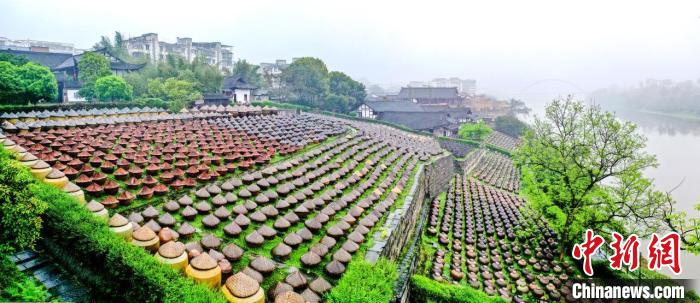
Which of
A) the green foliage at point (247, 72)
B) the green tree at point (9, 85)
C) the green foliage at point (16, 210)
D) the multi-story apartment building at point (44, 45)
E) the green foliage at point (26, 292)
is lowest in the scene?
the green foliage at point (26, 292)

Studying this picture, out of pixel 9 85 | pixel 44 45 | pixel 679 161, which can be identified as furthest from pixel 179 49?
pixel 679 161

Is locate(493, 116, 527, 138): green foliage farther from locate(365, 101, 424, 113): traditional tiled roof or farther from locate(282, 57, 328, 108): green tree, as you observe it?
locate(282, 57, 328, 108): green tree

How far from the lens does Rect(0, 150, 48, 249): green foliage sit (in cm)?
640

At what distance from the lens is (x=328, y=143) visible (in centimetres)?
2502

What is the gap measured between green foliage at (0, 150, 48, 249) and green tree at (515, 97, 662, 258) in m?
19.1

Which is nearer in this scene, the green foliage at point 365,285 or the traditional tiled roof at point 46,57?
the green foliage at point 365,285

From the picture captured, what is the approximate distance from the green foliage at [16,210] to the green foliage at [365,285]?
576 centimetres

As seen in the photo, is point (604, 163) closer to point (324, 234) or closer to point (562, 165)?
point (562, 165)

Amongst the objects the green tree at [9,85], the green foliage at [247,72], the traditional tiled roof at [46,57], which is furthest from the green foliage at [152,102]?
the green foliage at [247,72]

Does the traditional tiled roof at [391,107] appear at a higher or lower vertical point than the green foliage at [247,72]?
lower

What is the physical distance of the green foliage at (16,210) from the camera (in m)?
6.40

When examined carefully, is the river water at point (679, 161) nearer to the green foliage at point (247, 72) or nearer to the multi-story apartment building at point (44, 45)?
the green foliage at point (247, 72)

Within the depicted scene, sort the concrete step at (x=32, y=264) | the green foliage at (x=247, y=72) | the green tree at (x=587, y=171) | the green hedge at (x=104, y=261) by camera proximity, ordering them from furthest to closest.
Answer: the green foliage at (x=247, y=72), the green tree at (x=587, y=171), the concrete step at (x=32, y=264), the green hedge at (x=104, y=261)

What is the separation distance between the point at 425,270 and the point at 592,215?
8.97 m
